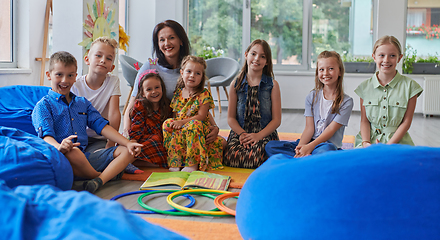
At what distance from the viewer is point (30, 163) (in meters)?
1.54

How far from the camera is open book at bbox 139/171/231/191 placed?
6.38 ft

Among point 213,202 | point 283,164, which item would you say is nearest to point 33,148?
point 213,202

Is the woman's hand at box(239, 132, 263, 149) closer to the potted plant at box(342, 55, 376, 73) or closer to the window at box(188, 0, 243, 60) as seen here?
the potted plant at box(342, 55, 376, 73)

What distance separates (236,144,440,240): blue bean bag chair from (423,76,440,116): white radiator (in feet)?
17.8

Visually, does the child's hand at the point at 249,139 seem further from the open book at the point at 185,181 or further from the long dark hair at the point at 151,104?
the long dark hair at the point at 151,104

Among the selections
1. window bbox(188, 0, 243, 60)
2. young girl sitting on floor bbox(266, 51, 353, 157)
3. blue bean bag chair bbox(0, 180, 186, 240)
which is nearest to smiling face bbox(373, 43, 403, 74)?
young girl sitting on floor bbox(266, 51, 353, 157)

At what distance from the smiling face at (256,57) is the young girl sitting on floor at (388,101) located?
0.66m

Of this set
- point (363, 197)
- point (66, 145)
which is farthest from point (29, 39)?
point (363, 197)

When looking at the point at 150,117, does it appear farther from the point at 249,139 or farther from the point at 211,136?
the point at 249,139

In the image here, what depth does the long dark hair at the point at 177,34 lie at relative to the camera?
2635 mm

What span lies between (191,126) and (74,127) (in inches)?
25.9

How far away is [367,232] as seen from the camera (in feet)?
3.20

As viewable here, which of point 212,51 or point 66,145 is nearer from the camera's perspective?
point 66,145

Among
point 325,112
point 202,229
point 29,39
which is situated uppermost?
point 29,39
